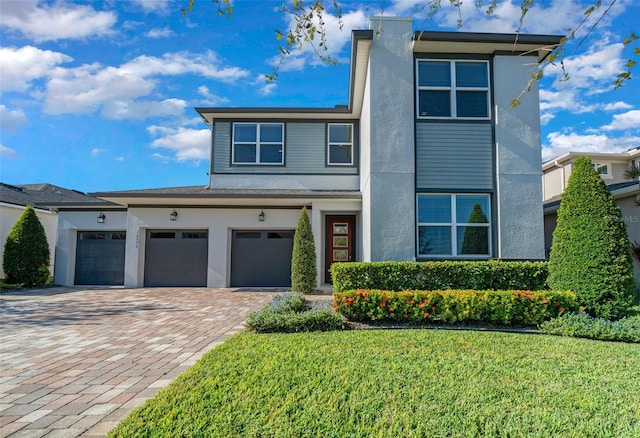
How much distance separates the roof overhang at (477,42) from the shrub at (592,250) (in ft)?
12.2

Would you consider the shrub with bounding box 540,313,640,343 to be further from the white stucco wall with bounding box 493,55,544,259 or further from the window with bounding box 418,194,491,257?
the window with bounding box 418,194,491,257

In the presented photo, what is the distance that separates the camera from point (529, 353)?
4699 mm

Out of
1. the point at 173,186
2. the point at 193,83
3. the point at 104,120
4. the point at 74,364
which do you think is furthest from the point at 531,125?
the point at 104,120

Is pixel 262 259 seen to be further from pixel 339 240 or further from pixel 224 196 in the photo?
pixel 339 240

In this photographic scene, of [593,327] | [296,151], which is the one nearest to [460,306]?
[593,327]

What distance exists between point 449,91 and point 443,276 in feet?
16.3

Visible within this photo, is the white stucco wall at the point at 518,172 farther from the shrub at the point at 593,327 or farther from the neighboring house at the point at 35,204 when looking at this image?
the neighboring house at the point at 35,204

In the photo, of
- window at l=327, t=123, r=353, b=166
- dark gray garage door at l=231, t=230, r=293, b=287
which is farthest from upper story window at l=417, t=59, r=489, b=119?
dark gray garage door at l=231, t=230, r=293, b=287

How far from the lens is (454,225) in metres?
8.99

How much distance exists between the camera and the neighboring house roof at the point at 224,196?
11719 millimetres

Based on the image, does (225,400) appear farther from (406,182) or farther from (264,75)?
(406,182)

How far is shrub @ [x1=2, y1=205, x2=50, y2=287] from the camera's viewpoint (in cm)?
1311

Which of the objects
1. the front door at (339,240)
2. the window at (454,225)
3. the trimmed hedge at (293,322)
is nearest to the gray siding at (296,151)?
the front door at (339,240)

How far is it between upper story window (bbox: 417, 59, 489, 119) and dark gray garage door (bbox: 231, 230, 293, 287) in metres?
6.49
